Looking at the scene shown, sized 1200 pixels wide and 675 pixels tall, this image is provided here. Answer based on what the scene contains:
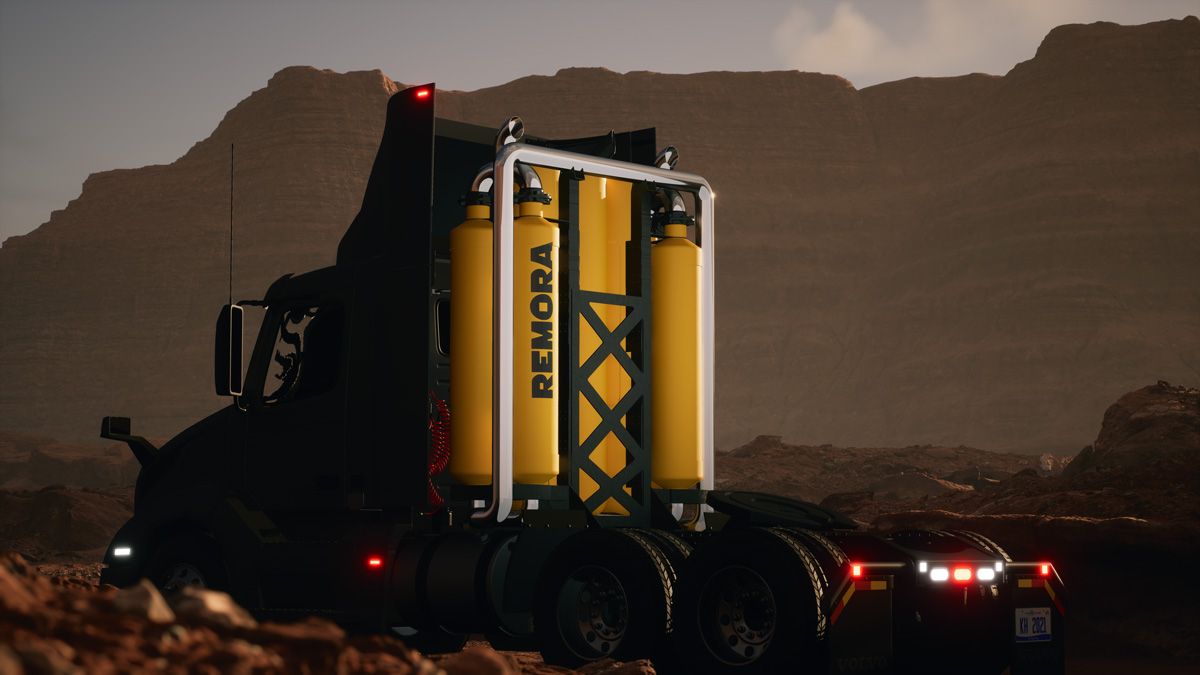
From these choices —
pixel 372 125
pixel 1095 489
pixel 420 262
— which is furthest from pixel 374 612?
pixel 372 125

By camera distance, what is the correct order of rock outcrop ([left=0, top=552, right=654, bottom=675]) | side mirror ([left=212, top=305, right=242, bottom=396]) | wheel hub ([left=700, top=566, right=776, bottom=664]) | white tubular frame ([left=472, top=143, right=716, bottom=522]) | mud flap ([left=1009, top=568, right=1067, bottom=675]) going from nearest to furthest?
rock outcrop ([left=0, top=552, right=654, bottom=675])
wheel hub ([left=700, top=566, right=776, bottom=664])
mud flap ([left=1009, top=568, right=1067, bottom=675])
white tubular frame ([left=472, top=143, right=716, bottom=522])
side mirror ([left=212, top=305, right=242, bottom=396])

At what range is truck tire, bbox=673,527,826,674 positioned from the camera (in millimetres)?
8414

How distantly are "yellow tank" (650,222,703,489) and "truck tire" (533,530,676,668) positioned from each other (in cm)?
127

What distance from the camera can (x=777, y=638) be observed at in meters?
8.52

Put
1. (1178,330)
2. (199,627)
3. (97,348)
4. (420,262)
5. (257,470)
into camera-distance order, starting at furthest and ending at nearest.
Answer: (97,348) < (1178,330) < (257,470) < (420,262) < (199,627)

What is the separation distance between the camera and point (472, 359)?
10.2 metres

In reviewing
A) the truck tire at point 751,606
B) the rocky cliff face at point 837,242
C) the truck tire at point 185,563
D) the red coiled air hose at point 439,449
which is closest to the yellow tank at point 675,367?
the red coiled air hose at point 439,449

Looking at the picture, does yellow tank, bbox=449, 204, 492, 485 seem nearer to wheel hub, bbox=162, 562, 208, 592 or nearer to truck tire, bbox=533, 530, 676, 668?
truck tire, bbox=533, 530, 676, 668

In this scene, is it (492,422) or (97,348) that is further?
(97,348)

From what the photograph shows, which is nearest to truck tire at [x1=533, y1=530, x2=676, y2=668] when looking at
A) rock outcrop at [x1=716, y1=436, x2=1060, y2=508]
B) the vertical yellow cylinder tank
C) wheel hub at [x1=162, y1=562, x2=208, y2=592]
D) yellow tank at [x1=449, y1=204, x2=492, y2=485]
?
the vertical yellow cylinder tank

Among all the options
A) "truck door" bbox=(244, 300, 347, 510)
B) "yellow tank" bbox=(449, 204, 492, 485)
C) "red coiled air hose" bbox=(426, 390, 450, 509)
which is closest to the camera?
"yellow tank" bbox=(449, 204, 492, 485)

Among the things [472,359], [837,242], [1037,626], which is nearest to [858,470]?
[472,359]

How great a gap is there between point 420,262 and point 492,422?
4.80ft

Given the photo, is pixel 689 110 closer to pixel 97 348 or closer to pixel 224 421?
pixel 97 348
